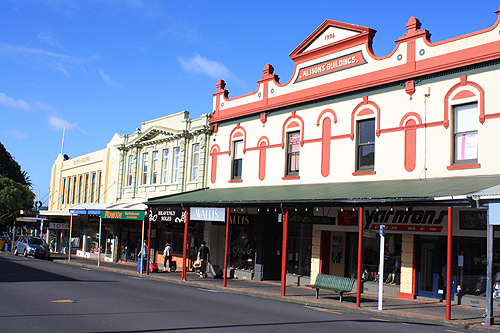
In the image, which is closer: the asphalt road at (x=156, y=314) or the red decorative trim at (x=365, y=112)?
the asphalt road at (x=156, y=314)

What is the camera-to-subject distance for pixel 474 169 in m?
15.1

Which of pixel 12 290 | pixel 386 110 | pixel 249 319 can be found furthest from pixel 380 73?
pixel 12 290

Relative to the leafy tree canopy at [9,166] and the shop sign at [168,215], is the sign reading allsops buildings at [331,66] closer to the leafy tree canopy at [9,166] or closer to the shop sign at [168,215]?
the shop sign at [168,215]

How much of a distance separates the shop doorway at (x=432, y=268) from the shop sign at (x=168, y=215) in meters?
10.00

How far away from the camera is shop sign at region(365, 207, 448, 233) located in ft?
52.8

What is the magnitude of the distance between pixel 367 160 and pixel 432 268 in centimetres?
426

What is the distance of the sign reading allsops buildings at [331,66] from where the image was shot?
19139 millimetres

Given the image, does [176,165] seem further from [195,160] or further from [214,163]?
[214,163]

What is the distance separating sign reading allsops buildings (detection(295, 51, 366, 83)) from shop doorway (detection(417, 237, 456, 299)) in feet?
22.6

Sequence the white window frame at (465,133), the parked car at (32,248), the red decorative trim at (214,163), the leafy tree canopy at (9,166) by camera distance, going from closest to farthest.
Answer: the white window frame at (465,133) < the red decorative trim at (214,163) < the parked car at (32,248) < the leafy tree canopy at (9,166)

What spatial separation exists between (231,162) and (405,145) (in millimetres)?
9622

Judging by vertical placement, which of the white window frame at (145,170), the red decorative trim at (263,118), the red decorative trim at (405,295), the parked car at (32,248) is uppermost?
the red decorative trim at (263,118)

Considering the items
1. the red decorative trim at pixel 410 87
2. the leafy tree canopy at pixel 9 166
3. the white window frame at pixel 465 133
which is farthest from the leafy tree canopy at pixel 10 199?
the white window frame at pixel 465 133

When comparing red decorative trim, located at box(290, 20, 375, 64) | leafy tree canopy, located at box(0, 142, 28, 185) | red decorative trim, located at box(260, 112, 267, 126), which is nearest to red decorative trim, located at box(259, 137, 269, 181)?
red decorative trim, located at box(260, 112, 267, 126)
